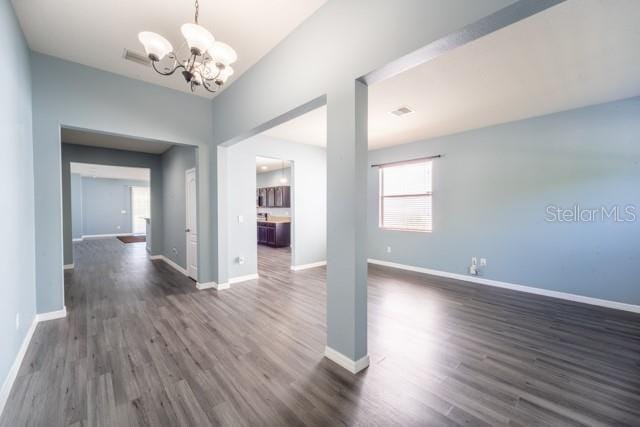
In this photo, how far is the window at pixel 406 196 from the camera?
542cm

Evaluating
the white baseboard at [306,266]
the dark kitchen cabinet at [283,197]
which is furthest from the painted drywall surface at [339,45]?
the dark kitchen cabinet at [283,197]

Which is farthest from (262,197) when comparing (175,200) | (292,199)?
(292,199)

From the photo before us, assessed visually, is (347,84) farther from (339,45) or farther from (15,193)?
(15,193)

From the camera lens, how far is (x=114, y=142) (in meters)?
5.68

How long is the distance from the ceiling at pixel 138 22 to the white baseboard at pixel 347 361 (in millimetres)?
3096

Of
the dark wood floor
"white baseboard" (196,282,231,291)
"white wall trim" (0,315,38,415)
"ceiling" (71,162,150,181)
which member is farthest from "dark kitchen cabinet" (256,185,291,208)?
"white wall trim" (0,315,38,415)

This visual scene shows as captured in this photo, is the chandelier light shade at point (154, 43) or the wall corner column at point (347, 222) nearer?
the chandelier light shade at point (154, 43)

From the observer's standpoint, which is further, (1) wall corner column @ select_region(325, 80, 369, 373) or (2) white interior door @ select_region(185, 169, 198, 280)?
(2) white interior door @ select_region(185, 169, 198, 280)

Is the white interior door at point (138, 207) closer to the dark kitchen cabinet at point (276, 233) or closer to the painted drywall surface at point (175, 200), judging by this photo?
the dark kitchen cabinet at point (276, 233)

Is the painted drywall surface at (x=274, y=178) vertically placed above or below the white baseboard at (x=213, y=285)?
above

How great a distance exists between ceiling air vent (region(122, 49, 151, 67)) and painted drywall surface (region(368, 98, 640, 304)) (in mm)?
4924

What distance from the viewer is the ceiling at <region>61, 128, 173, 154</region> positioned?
519 cm

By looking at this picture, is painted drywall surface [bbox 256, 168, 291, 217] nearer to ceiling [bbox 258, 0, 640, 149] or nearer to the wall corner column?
ceiling [bbox 258, 0, 640, 149]

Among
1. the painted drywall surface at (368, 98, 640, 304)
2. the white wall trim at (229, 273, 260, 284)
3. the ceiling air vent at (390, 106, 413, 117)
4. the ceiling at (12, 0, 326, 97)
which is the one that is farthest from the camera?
the white wall trim at (229, 273, 260, 284)
